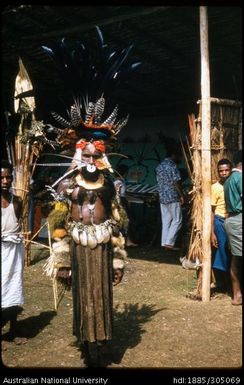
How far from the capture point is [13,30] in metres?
7.57

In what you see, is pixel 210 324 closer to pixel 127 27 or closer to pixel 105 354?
pixel 105 354

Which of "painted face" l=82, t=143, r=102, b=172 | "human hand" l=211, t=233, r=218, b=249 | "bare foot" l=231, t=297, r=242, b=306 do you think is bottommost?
"bare foot" l=231, t=297, r=242, b=306

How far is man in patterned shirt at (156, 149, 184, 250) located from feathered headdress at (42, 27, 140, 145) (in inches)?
159

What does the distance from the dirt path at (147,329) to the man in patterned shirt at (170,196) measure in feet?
4.53

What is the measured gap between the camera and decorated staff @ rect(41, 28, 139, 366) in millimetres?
4277

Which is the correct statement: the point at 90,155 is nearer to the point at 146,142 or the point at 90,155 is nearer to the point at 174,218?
the point at 174,218

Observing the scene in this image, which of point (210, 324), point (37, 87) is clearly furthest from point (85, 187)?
point (37, 87)

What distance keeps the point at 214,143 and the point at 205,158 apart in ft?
1.47

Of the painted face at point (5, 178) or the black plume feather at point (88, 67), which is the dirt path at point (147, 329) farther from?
the black plume feather at point (88, 67)

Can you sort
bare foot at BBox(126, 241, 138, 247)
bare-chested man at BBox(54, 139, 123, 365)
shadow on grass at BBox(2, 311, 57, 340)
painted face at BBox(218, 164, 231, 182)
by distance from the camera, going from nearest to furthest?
bare-chested man at BBox(54, 139, 123, 365) → shadow on grass at BBox(2, 311, 57, 340) → painted face at BBox(218, 164, 231, 182) → bare foot at BBox(126, 241, 138, 247)

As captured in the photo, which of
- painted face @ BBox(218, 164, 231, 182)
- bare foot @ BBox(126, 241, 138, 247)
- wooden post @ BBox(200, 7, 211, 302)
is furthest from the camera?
bare foot @ BBox(126, 241, 138, 247)

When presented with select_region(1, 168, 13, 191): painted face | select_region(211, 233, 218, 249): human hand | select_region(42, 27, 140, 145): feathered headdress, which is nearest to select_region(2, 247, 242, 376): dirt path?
select_region(211, 233, 218, 249): human hand

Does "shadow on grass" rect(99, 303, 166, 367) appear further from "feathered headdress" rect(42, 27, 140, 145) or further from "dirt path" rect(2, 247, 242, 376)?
"feathered headdress" rect(42, 27, 140, 145)

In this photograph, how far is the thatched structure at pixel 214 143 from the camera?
A: 6.22m
